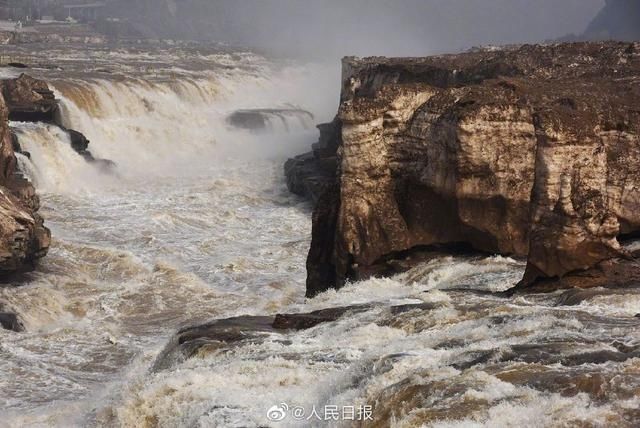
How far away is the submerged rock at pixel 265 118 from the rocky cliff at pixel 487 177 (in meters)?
26.2

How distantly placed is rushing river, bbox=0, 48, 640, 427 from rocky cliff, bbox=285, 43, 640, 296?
0.73 m

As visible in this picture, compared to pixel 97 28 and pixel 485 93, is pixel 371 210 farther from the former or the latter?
pixel 97 28

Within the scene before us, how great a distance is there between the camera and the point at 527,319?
424 inches

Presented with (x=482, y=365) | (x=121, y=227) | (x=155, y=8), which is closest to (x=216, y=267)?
(x=121, y=227)

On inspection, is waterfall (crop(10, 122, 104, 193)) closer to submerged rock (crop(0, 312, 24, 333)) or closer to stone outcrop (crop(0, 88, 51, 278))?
stone outcrop (crop(0, 88, 51, 278))

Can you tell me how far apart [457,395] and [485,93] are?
7.24 metres

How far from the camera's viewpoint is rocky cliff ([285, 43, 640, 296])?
43.1ft

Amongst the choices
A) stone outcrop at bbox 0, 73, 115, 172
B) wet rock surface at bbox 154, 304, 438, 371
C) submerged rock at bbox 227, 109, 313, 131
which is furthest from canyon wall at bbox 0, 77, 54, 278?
submerged rock at bbox 227, 109, 313, 131

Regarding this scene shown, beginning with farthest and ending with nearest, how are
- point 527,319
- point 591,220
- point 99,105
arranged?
point 99,105, point 591,220, point 527,319

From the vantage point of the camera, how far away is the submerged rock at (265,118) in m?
42.4

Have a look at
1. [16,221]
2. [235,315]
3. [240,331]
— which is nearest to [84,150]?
[16,221]

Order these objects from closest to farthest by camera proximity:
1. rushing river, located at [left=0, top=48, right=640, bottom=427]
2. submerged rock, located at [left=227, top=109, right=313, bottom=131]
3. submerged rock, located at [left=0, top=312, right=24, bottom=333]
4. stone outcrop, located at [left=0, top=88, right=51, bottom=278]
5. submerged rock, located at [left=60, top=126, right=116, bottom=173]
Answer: rushing river, located at [left=0, top=48, right=640, bottom=427], submerged rock, located at [left=0, top=312, right=24, bottom=333], stone outcrop, located at [left=0, top=88, right=51, bottom=278], submerged rock, located at [left=60, top=126, right=116, bottom=173], submerged rock, located at [left=227, top=109, right=313, bottom=131]

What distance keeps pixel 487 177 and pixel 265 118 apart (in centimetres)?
2945

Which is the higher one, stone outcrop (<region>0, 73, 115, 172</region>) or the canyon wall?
stone outcrop (<region>0, 73, 115, 172</region>)
